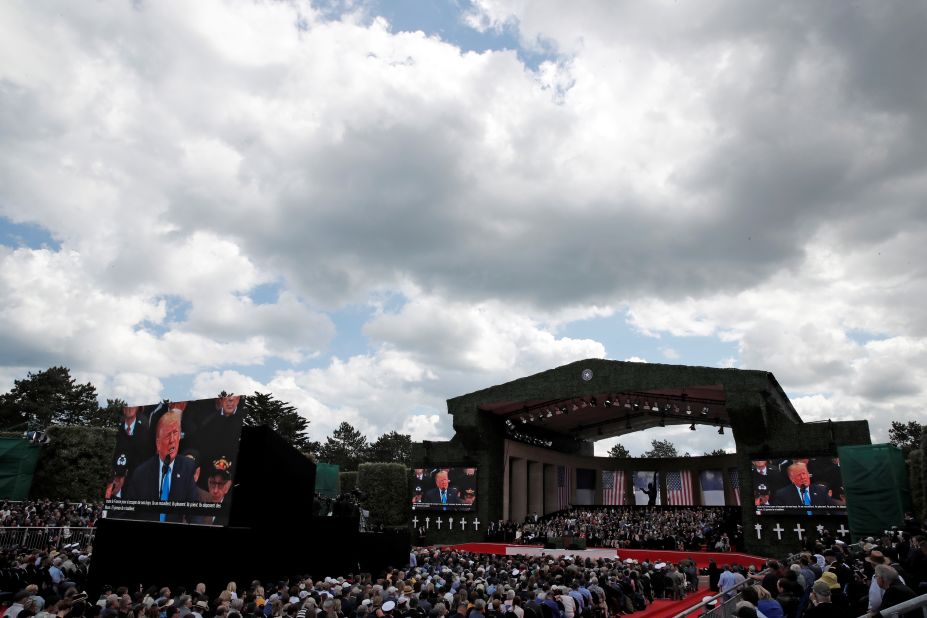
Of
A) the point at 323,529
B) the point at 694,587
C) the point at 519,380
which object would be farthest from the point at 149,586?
the point at 519,380

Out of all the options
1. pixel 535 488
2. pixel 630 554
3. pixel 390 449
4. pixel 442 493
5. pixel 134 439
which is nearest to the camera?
pixel 134 439

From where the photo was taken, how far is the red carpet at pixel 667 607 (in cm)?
1593

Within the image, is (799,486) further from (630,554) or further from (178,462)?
(178,462)

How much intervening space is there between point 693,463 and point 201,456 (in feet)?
128

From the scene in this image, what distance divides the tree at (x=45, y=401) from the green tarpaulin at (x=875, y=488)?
182 feet

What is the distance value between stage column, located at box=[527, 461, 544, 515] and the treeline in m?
17.5

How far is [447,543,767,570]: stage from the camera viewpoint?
26.6 m

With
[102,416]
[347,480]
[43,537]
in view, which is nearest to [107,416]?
[102,416]

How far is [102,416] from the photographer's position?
214 feet

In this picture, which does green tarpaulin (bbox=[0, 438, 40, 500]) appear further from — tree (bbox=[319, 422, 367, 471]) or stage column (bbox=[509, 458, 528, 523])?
tree (bbox=[319, 422, 367, 471])

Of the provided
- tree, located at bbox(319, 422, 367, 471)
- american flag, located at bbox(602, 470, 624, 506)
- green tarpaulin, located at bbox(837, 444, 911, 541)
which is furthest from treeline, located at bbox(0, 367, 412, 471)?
green tarpaulin, located at bbox(837, 444, 911, 541)

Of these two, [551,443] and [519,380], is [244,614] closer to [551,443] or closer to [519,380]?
[519,380]

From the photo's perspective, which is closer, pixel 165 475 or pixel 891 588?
pixel 891 588

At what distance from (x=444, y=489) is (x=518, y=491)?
18.1ft
